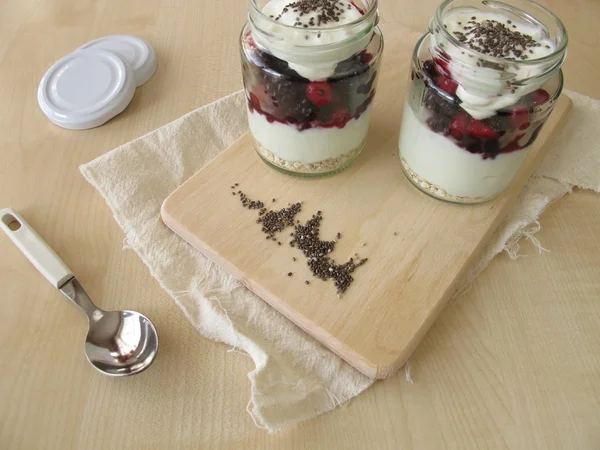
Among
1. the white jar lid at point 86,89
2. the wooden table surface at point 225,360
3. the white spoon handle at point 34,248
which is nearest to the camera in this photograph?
the wooden table surface at point 225,360

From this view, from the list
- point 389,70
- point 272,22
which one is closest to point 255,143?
point 272,22

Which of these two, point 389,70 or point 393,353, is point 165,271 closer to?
point 393,353

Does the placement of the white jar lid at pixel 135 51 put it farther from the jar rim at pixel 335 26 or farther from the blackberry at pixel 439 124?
the blackberry at pixel 439 124

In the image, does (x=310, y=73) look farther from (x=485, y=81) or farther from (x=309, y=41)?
(x=485, y=81)

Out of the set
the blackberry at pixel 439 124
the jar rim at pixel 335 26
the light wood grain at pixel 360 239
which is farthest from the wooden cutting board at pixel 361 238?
the jar rim at pixel 335 26

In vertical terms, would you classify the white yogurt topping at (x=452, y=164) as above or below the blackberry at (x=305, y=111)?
below

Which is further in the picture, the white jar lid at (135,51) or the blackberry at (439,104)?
the white jar lid at (135,51)
